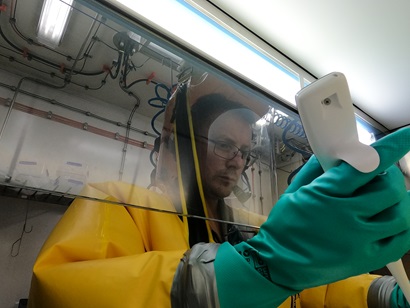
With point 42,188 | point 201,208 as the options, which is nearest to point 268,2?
point 201,208

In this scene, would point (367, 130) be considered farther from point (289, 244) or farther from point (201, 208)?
point (289, 244)

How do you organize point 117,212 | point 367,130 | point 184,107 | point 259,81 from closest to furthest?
point 117,212, point 184,107, point 259,81, point 367,130

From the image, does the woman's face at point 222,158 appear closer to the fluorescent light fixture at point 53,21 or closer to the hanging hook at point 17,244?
the fluorescent light fixture at point 53,21

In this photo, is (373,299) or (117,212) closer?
(117,212)

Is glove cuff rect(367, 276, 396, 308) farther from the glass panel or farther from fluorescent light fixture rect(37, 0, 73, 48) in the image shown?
fluorescent light fixture rect(37, 0, 73, 48)

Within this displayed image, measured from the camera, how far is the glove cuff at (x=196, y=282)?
1.29 feet

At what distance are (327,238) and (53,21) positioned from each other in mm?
917

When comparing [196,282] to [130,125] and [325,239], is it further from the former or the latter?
[130,125]

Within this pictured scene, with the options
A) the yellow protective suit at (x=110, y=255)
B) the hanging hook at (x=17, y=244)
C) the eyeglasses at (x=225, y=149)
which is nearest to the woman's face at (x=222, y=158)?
the eyeglasses at (x=225, y=149)

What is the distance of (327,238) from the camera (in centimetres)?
39

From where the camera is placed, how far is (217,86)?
940mm

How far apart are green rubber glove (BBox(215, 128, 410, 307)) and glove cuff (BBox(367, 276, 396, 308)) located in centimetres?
47

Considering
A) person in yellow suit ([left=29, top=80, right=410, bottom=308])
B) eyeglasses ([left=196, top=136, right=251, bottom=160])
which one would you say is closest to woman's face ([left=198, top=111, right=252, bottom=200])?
eyeglasses ([left=196, top=136, right=251, bottom=160])

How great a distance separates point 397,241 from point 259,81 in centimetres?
71
